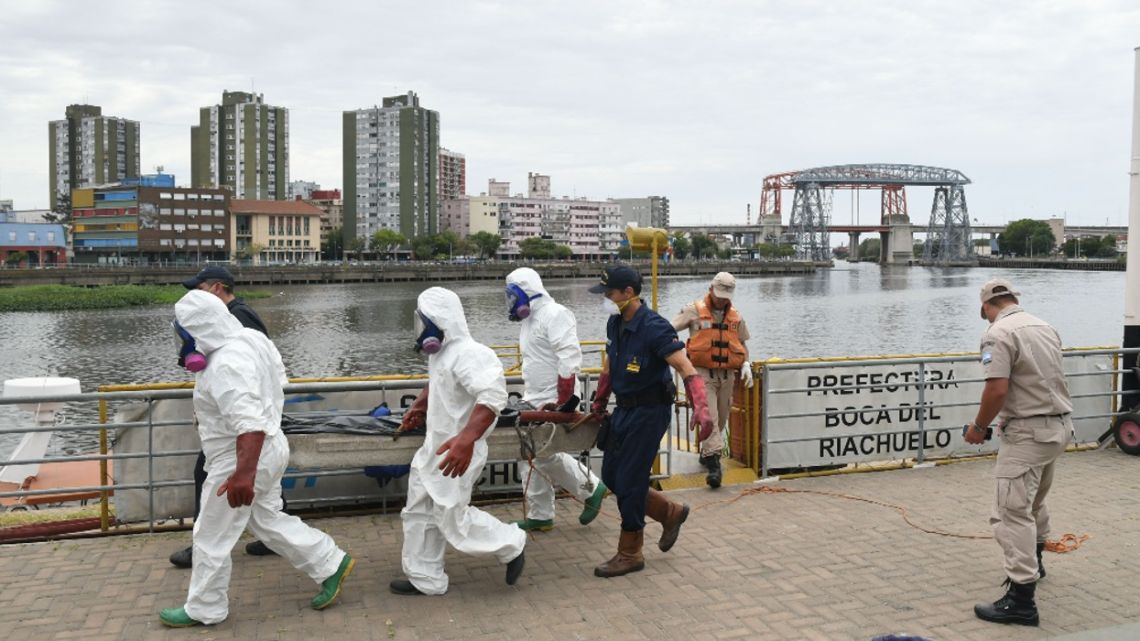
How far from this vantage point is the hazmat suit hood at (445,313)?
217 inches

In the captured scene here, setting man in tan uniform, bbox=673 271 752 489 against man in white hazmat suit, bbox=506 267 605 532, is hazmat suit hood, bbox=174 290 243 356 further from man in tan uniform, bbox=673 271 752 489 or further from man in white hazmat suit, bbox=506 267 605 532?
man in tan uniform, bbox=673 271 752 489

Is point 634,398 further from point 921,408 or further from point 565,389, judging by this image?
point 921,408

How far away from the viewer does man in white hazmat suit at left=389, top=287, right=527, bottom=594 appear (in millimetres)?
5410

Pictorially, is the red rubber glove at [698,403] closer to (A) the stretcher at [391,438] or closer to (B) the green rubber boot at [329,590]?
(A) the stretcher at [391,438]

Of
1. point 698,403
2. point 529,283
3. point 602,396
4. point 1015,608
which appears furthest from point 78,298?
point 1015,608

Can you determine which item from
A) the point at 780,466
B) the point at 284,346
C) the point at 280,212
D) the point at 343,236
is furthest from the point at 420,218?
the point at 780,466

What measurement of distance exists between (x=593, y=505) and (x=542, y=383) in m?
0.98

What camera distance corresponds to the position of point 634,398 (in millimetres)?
6039

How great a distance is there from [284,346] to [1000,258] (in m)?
186

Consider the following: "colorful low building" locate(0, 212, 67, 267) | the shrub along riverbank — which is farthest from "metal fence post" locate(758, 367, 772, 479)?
"colorful low building" locate(0, 212, 67, 267)

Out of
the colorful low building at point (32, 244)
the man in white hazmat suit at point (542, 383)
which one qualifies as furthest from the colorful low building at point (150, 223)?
the man in white hazmat suit at point (542, 383)

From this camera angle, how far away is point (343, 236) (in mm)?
172000

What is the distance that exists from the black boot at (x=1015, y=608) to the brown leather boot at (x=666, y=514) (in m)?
1.88

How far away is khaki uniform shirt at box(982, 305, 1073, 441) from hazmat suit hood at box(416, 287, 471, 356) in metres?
3.08
